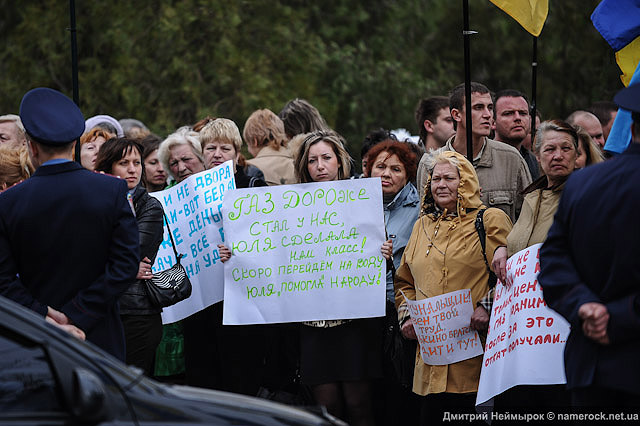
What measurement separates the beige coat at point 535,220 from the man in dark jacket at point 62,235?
7.27 ft

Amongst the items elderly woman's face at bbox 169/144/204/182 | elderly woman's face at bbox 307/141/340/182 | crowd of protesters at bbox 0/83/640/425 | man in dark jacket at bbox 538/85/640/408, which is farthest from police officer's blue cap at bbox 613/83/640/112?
elderly woman's face at bbox 169/144/204/182

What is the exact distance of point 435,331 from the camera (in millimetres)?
6496

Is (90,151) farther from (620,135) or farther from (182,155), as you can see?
(620,135)

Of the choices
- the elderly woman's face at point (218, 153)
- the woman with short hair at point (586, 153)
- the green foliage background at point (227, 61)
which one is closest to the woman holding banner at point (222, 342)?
the elderly woman's face at point (218, 153)

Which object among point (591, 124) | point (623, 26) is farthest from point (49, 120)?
point (591, 124)

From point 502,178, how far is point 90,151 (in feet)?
10.8

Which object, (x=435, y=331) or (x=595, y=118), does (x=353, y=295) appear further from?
(x=595, y=118)

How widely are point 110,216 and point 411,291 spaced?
7.35 ft

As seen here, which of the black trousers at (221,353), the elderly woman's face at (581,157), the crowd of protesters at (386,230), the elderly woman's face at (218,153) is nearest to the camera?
the elderly woman's face at (581,157)

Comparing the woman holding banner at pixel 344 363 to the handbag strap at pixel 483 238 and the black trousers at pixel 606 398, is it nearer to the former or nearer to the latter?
the handbag strap at pixel 483 238

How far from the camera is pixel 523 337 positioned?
5.91 meters

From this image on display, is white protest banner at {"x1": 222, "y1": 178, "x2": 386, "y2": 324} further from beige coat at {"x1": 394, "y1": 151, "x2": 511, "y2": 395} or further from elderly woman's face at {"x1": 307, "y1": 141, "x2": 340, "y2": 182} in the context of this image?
beige coat at {"x1": 394, "y1": 151, "x2": 511, "y2": 395}

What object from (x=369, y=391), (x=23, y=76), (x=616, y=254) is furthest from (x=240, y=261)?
(x=23, y=76)

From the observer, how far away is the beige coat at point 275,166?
8.80m
